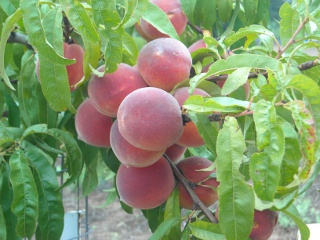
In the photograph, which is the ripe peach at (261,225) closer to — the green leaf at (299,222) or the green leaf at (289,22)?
the green leaf at (299,222)

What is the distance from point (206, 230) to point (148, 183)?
0.41ft

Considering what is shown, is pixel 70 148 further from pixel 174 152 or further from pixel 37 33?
pixel 37 33

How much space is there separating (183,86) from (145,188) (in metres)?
0.14

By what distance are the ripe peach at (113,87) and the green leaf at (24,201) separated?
140mm

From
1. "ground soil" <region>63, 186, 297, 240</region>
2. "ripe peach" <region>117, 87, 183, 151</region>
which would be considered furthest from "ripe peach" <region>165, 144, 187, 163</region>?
"ground soil" <region>63, 186, 297, 240</region>

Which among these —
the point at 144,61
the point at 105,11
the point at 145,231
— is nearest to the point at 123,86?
the point at 144,61

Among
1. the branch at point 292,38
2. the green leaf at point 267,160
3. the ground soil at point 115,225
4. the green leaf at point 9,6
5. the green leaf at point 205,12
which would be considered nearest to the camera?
the green leaf at point 267,160

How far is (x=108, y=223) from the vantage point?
3076 millimetres

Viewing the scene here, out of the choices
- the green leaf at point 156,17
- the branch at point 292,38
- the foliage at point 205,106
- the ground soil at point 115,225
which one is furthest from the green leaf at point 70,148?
the ground soil at point 115,225

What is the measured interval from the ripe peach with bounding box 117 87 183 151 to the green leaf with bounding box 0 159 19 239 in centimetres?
27

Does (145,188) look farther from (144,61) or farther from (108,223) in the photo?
(108,223)

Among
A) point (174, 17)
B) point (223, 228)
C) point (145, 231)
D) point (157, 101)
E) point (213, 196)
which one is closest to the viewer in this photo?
point (223, 228)

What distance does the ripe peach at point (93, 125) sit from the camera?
2.41ft

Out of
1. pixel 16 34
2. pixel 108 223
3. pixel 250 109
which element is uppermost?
pixel 250 109
